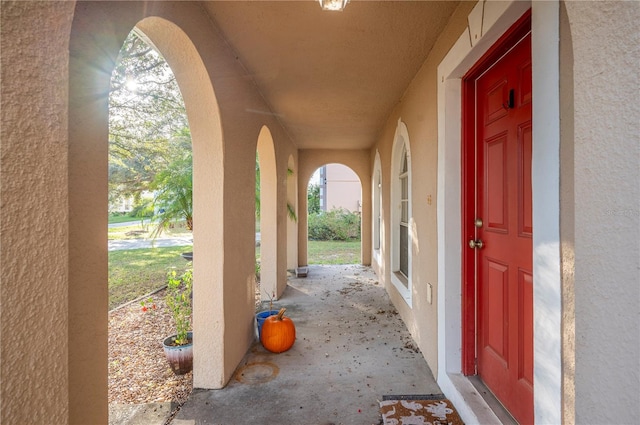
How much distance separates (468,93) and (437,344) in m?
1.92

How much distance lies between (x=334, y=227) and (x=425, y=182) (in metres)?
11.8

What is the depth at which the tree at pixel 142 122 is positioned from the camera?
497cm

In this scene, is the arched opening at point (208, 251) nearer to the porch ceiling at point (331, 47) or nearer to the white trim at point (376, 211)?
the porch ceiling at point (331, 47)

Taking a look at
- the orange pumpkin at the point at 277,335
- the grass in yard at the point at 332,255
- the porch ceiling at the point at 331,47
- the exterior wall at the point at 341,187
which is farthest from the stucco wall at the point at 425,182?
the exterior wall at the point at 341,187

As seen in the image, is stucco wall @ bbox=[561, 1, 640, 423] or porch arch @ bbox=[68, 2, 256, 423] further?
porch arch @ bbox=[68, 2, 256, 423]

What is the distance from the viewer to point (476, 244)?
2.23 metres

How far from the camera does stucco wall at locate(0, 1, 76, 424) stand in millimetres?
713

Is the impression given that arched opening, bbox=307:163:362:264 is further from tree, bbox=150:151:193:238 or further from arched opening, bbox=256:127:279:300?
tree, bbox=150:151:193:238

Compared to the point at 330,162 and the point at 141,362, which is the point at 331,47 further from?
the point at 330,162

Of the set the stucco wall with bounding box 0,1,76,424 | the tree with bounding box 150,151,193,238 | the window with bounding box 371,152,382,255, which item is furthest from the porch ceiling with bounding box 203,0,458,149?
the window with bounding box 371,152,382,255

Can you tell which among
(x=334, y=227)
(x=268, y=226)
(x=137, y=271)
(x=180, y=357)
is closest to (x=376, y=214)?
(x=268, y=226)

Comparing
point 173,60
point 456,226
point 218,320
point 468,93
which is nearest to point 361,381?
point 218,320

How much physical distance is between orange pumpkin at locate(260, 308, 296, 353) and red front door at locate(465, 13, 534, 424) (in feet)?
5.53

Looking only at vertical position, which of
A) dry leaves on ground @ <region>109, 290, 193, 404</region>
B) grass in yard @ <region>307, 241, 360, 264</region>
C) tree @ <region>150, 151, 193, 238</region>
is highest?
tree @ <region>150, 151, 193, 238</region>
